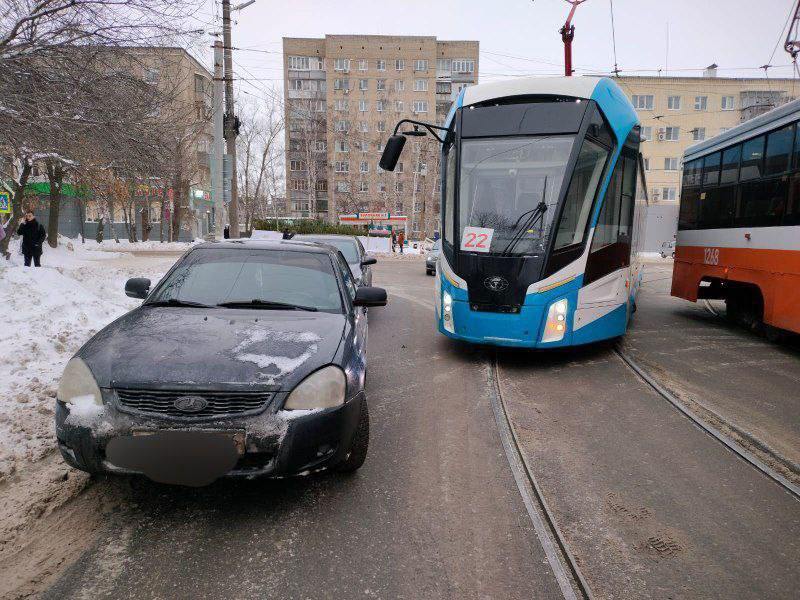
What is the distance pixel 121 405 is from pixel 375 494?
5.21 ft

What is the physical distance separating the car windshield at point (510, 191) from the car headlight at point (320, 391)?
3.96 meters

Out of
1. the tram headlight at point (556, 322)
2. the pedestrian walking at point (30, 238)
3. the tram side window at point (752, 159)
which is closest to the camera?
the tram headlight at point (556, 322)

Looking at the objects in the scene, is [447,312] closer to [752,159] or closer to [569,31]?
[752,159]

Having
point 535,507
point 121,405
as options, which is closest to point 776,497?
point 535,507

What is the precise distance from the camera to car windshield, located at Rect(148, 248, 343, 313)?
13.8 ft

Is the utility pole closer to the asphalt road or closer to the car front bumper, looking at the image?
the asphalt road

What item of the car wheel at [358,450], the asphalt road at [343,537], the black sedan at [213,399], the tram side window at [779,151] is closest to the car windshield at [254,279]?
the black sedan at [213,399]

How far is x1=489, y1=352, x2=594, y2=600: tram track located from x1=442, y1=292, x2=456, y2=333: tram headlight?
212cm

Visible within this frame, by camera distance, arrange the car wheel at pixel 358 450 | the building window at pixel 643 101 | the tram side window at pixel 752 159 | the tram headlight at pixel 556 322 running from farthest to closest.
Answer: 1. the building window at pixel 643 101
2. the tram side window at pixel 752 159
3. the tram headlight at pixel 556 322
4. the car wheel at pixel 358 450

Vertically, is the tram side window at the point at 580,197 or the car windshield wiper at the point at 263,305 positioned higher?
the tram side window at the point at 580,197

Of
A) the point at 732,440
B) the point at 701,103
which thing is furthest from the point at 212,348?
the point at 701,103

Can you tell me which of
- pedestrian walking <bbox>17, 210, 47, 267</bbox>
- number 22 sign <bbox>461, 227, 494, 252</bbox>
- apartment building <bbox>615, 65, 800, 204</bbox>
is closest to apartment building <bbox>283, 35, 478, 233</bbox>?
apartment building <bbox>615, 65, 800, 204</bbox>

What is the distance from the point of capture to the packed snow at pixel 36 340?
3.94m

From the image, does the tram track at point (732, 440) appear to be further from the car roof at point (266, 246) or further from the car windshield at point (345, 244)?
the car windshield at point (345, 244)
